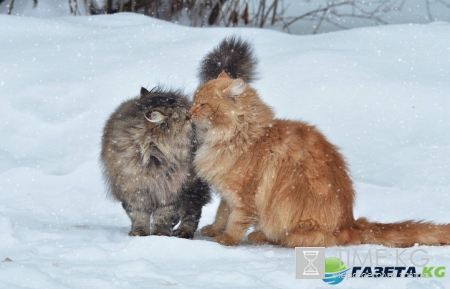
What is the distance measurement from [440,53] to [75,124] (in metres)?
3.76

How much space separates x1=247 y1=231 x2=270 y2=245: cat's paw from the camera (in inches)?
161

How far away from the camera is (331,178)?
12.5 ft

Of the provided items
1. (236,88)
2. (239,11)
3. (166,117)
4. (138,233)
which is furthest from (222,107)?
(239,11)

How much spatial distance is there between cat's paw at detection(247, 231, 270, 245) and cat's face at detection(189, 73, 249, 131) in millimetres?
705

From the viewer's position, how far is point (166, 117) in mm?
4059

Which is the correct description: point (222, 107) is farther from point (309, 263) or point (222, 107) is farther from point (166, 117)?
point (309, 263)

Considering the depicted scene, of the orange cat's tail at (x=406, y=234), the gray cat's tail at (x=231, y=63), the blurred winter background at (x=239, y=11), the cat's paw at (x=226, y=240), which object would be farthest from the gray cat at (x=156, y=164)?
the blurred winter background at (x=239, y=11)

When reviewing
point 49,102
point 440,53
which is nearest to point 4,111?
point 49,102

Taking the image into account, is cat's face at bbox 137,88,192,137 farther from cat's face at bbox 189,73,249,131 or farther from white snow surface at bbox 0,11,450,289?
white snow surface at bbox 0,11,450,289

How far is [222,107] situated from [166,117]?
37cm

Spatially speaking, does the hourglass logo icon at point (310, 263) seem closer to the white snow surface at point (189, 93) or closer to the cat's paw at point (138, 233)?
the white snow surface at point (189, 93)

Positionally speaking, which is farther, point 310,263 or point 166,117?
point 166,117

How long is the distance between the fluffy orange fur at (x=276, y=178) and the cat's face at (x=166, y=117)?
0.48ft

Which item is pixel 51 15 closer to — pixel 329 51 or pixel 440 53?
pixel 329 51
